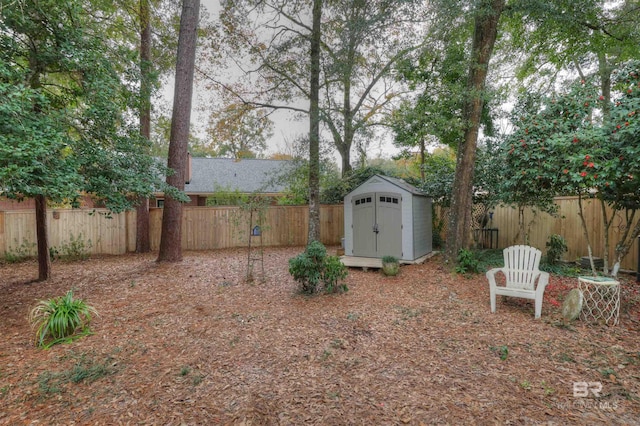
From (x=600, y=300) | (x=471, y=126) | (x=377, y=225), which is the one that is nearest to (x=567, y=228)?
(x=471, y=126)

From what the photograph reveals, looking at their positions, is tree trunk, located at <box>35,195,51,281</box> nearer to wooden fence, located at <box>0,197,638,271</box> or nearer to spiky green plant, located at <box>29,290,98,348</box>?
wooden fence, located at <box>0,197,638,271</box>

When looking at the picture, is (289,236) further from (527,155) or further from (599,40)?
(599,40)

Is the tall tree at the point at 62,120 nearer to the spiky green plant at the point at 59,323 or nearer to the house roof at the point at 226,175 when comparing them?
the spiky green plant at the point at 59,323

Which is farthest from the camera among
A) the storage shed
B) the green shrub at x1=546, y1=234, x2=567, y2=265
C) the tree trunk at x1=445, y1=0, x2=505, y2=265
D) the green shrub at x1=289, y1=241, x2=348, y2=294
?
the storage shed

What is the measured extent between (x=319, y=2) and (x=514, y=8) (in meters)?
4.34

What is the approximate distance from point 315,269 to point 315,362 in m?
1.87

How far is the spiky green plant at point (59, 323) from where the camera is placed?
3123 mm

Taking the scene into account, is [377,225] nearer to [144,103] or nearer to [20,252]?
[144,103]

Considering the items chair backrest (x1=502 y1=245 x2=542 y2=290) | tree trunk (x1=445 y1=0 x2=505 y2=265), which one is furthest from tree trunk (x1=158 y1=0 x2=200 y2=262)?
chair backrest (x1=502 y1=245 x2=542 y2=290)

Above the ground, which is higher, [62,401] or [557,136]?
[557,136]

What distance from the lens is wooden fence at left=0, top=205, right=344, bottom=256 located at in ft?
25.3

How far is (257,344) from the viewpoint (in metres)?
3.12

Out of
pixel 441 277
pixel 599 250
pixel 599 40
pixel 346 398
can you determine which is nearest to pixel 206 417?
pixel 346 398

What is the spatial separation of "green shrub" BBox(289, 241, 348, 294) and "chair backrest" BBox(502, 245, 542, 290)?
255 cm
